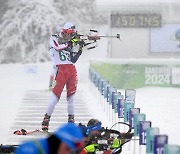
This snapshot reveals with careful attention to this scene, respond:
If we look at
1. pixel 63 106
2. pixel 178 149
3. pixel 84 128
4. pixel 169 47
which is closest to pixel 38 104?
pixel 63 106

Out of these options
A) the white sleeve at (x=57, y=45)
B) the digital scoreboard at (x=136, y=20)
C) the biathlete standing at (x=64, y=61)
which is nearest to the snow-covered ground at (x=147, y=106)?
the biathlete standing at (x=64, y=61)

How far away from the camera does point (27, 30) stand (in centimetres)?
4453

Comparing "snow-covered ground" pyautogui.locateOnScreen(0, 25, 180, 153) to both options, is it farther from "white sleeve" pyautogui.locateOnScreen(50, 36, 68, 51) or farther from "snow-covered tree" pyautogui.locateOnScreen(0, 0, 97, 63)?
"snow-covered tree" pyautogui.locateOnScreen(0, 0, 97, 63)

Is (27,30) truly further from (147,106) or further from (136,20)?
(147,106)

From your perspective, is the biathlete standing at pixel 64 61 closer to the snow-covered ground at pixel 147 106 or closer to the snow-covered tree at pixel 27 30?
the snow-covered ground at pixel 147 106

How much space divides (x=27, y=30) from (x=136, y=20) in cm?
1853

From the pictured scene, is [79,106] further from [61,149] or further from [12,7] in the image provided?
[12,7]

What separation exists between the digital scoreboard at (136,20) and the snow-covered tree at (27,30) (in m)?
17.6

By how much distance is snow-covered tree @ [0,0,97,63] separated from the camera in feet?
146

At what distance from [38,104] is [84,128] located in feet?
28.8

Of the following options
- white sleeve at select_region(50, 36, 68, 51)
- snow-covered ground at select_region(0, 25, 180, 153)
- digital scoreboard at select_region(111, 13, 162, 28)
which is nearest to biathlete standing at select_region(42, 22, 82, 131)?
white sleeve at select_region(50, 36, 68, 51)

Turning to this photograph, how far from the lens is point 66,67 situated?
11.0m

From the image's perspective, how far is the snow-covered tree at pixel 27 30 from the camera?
44.4m

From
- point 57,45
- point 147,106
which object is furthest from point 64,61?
point 147,106
